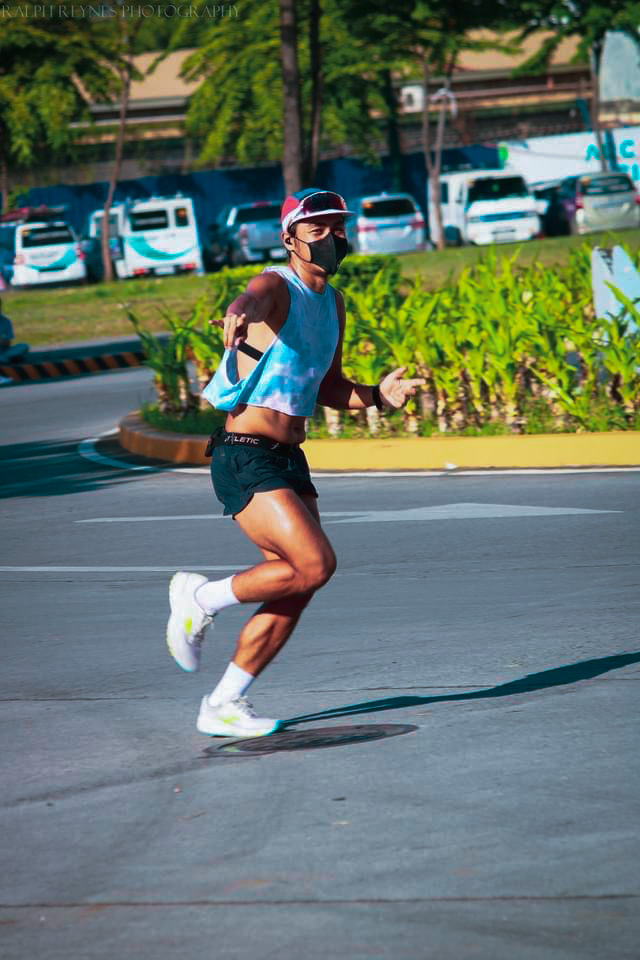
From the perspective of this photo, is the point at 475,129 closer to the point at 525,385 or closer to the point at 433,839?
the point at 525,385

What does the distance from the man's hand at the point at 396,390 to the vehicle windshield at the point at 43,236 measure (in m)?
36.1

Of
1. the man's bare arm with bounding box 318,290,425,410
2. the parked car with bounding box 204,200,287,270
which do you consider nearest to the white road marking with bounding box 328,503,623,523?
the man's bare arm with bounding box 318,290,425,410

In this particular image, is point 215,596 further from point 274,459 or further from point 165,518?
point 165,518

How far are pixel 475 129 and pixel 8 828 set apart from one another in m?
53.0

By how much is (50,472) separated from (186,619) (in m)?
7.73

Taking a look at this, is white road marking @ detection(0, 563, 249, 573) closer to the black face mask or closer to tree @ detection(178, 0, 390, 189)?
the black face mask

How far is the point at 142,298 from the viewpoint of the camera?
3259 cm

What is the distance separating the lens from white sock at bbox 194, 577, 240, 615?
5.39 metres

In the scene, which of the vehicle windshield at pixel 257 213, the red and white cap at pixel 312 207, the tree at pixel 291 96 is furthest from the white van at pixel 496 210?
the red and white cap at pixel 312 207

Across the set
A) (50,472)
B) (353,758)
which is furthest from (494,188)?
(353,758)

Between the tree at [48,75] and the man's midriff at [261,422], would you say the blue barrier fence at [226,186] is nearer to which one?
the tree at [48,75]

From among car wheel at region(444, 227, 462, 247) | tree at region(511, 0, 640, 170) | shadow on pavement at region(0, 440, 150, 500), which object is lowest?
car wheel at region(444, 227, 462, 247)

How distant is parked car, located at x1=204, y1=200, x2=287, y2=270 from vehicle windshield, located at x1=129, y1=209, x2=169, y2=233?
1724 mm

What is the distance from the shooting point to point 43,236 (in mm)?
41000
